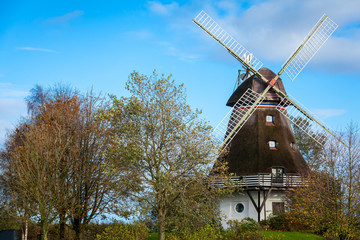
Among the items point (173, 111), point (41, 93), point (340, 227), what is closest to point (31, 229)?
point (41, 93)

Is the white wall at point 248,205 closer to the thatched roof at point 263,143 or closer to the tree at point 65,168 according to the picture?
the thatched roof at point 263,143

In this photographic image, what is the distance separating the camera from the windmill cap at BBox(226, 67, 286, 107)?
36.4m

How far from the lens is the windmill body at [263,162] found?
32.7m

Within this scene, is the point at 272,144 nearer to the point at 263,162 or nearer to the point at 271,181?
the point at 263,162

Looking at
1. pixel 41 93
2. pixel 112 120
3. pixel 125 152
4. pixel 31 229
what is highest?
pixel 41 93

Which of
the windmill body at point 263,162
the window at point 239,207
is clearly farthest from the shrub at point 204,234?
the window at point 239,207

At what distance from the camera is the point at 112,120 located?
22.7 m

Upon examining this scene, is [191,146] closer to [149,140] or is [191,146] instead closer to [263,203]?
[149,140]

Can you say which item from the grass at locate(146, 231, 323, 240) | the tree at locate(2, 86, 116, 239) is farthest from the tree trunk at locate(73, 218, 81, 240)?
the grass at locate(146, 231, 323, 240)

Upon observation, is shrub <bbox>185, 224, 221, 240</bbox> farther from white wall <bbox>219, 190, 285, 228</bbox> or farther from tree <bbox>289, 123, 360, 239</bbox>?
white wall <bbox>219, 190, 285, 228</bbox>

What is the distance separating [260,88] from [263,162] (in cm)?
692

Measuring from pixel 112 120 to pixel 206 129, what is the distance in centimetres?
508

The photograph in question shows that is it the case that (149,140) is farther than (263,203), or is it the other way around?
(263,203)

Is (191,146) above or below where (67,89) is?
below
